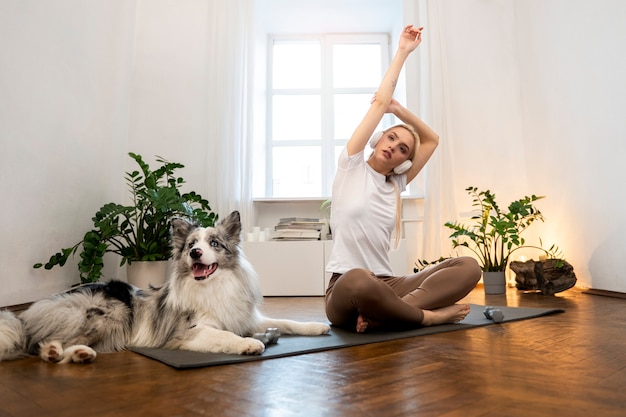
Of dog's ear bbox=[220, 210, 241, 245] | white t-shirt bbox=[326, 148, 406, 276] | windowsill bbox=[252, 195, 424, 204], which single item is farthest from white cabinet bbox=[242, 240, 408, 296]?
dog's ear bbox=[220, 210, 241, 245]

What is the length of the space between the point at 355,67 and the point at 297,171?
154 cm

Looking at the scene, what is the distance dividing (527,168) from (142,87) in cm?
425

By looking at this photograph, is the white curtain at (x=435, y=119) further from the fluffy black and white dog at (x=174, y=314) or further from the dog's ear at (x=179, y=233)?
the dog's ear at (x=179, y=233)

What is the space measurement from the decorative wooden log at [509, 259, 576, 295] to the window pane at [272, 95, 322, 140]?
9.38 feet

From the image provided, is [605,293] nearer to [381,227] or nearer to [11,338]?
[381,227]

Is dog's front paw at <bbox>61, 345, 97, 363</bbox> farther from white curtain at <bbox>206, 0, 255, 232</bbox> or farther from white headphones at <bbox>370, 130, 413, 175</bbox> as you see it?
white curtain at <bbox>206, 0, 255, 232</bbox>

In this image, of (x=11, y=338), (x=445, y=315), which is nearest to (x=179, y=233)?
(x=11, y=338)

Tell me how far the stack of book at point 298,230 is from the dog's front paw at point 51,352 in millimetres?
2809

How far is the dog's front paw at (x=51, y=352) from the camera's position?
1.38 metres

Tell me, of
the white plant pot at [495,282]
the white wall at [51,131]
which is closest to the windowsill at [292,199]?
the white plant pot at [495,282]

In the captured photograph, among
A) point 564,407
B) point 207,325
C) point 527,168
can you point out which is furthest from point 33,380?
point 527,168

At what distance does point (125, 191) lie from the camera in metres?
4.33

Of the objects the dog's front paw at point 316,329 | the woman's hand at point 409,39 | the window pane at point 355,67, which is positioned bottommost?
the dog's front paw at point 316,329

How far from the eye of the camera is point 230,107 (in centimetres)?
446
